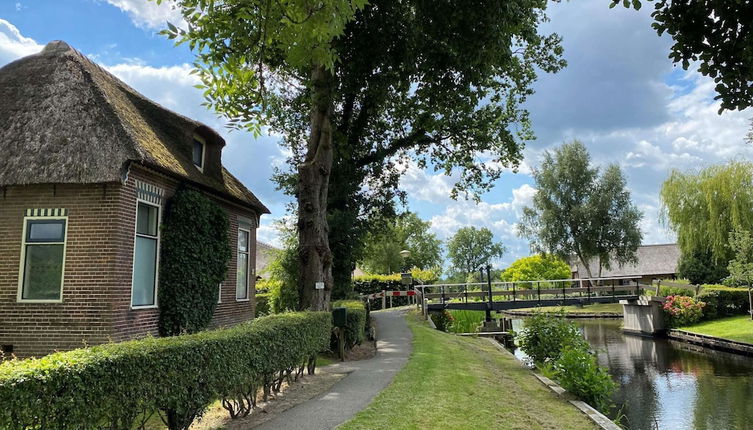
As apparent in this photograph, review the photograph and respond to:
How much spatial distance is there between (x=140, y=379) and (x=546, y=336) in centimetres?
947

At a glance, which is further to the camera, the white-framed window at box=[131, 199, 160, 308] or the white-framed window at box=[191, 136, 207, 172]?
the white-framed window at box=[191, 136, 207, 172]

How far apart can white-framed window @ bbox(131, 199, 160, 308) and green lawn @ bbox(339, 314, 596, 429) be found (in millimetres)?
6333

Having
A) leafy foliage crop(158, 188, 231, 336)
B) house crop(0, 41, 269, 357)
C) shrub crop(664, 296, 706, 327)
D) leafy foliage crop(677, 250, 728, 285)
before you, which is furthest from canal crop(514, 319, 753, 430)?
leafy foliage crop(677, 250, 728, 285)

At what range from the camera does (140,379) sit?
4.96 metres

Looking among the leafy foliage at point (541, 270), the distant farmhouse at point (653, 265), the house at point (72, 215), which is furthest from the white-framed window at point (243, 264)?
the leafy foliage at point (541, 270)

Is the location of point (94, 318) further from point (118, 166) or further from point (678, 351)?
point (678, 351)

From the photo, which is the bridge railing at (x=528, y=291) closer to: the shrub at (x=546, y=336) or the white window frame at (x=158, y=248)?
the shrub at (x=546, y=336)

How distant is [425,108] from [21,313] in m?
13.2

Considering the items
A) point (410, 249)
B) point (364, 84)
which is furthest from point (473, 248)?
point (364, 84)

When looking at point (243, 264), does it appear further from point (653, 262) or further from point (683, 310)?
point (653, 262)

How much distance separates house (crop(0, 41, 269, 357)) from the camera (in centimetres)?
1039

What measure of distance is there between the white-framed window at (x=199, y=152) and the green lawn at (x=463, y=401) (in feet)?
28.5

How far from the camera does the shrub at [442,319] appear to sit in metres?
24.8

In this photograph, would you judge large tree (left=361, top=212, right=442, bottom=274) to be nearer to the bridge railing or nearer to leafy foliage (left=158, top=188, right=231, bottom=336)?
the bridge railing
